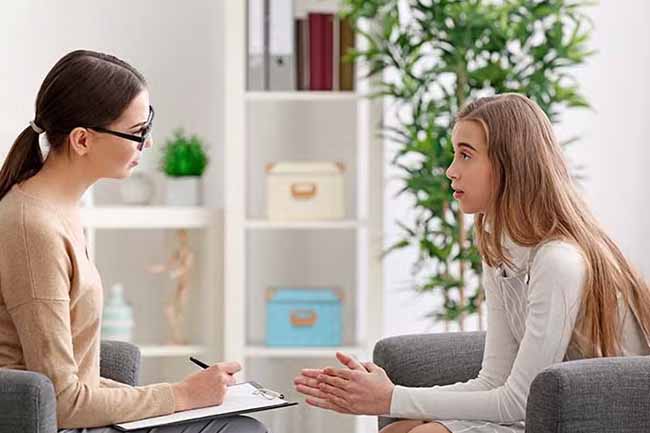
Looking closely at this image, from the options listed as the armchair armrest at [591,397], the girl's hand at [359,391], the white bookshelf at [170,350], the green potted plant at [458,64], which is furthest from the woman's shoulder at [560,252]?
the white bookshelf at [170,350]

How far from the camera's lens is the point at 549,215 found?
2.29 meters

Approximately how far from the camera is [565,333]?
2.23m

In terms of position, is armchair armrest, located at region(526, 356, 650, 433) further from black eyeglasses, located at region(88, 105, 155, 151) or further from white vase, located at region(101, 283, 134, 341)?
white vase, located at region(101, 283, 134, 341)

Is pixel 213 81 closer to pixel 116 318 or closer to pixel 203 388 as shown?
pixel 116 318

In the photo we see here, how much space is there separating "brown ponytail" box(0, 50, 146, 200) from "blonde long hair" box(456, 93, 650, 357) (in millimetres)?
708

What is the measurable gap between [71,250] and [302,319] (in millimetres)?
1864

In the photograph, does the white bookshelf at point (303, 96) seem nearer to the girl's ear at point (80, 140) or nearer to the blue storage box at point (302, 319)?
the blue storage box at point (302, 319)

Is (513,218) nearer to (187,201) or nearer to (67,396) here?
(67,396)

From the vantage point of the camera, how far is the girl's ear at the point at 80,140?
2133mm

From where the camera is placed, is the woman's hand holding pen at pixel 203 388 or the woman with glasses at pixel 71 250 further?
the woman's hand holding pen at pixel 203 388

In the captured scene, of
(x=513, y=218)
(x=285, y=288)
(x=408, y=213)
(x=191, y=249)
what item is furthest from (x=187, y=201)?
(x=513, y=218)

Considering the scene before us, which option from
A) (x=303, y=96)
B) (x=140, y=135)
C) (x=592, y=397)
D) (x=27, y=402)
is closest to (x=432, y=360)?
(x=592, y=397)

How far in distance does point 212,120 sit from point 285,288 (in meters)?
0.70

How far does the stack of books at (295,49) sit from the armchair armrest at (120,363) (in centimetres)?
149
